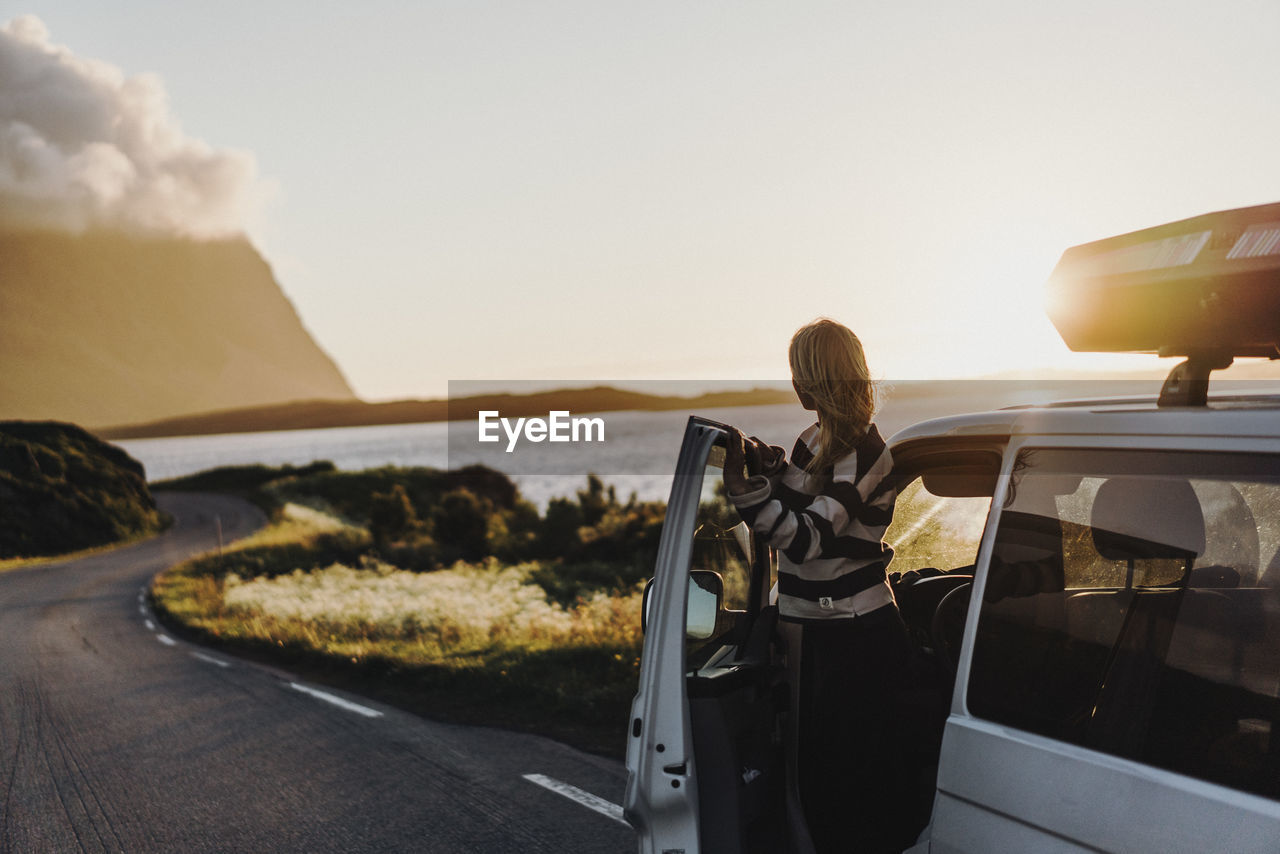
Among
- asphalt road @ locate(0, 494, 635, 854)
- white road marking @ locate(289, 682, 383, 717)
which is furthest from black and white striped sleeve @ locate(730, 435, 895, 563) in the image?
white road marking @ locate(289, 682, 383, 717)

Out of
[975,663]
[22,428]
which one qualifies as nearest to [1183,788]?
[975,663]

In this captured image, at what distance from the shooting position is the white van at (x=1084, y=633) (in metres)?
1.79

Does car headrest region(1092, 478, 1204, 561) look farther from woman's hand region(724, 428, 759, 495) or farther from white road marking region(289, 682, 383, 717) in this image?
white road marking region(289, 682, 383, 717)

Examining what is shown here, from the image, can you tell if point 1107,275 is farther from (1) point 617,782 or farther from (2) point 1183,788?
(1) point 617,782

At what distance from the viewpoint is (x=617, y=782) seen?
5.82 meters

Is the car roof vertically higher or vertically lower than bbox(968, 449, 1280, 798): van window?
higher

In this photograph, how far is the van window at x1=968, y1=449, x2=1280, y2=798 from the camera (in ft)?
5.91

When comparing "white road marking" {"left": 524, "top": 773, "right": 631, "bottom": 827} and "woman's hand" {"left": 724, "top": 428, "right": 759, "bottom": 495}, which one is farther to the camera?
"white road marking" {"left": 524, "top": 773, "right": 631, "bottom": 827}

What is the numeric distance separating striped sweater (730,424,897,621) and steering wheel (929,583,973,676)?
12.3 inches

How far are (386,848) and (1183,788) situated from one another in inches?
166

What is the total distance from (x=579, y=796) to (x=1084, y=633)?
3.97 m

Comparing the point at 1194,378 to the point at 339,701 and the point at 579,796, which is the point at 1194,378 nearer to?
the point at 579,796

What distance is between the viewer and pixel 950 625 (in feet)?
10.8

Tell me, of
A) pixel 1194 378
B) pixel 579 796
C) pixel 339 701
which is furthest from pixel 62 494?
pixel 1194 378
